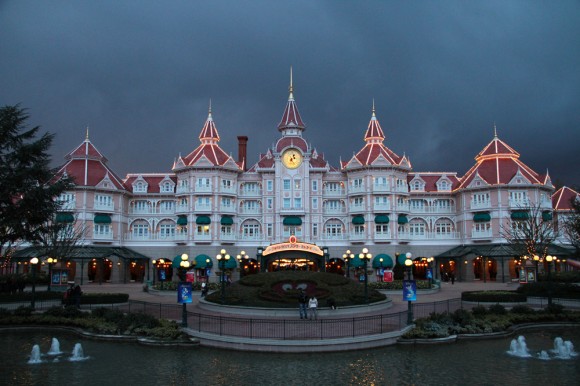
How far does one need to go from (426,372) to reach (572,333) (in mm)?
13025

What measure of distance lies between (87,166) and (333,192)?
3434 centimetres

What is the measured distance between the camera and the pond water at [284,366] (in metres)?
18.0

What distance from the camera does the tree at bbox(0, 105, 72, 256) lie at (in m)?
32.4

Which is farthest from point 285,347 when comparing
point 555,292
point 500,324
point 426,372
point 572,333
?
point 555,292

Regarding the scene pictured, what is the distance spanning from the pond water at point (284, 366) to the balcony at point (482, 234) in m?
43.1

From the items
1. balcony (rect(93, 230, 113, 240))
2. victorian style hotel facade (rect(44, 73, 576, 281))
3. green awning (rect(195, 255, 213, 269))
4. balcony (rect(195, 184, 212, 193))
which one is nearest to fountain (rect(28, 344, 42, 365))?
green awning (rect(195, 255, 213, 269))

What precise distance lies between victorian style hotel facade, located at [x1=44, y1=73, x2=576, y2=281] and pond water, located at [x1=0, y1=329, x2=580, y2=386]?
131ft

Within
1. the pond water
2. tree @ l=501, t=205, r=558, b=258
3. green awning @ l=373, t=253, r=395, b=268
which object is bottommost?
the pond water

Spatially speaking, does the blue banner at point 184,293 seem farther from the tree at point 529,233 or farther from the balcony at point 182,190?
the balcony at point 182,190

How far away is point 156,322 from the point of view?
26.2 metres

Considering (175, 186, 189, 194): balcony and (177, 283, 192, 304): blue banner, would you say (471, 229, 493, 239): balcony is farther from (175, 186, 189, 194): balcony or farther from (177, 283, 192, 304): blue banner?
(177, 283, 192, 304): blue banner

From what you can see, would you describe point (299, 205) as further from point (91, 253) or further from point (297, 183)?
point (91, 253)

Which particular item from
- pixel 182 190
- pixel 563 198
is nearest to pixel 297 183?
pixel 182 190

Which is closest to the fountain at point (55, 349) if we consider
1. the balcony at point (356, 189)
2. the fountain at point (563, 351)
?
the fountain at point (563, 351)
